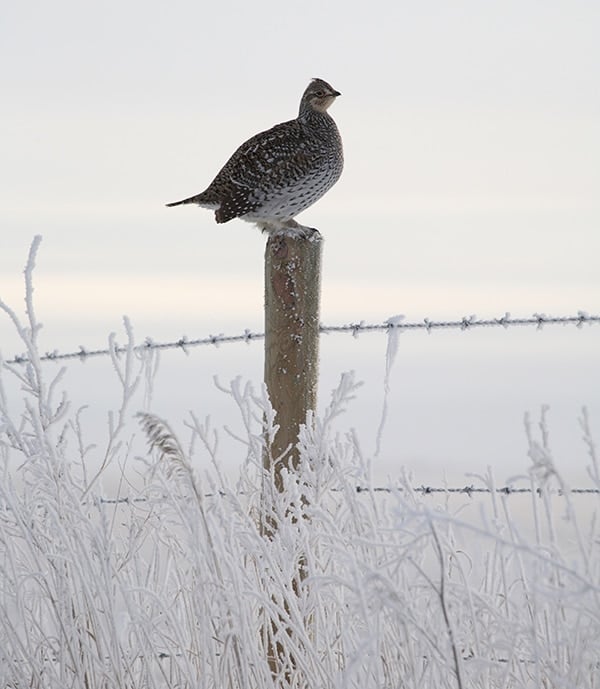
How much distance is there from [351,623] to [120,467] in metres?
1.13

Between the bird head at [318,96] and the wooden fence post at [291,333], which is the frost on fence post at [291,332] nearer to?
the wooden fence post at [291,333]

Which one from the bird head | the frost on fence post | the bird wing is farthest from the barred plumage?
the frost on fence post

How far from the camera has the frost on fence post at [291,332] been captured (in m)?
3.74

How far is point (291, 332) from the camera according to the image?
12.3ft

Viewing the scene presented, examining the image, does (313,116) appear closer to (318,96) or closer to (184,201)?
(318,96)

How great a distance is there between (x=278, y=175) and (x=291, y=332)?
8.13 ft

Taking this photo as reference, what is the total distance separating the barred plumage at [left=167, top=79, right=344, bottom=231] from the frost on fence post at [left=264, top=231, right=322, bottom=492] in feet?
7.20

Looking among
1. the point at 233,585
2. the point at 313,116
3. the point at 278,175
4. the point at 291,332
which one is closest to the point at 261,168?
the point at 278,175

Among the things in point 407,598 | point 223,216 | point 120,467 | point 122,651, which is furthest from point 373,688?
point 223,216

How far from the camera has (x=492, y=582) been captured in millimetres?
3055

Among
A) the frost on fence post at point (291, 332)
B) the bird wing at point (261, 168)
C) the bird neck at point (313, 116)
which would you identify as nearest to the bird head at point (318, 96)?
the bird neck at point (313, 116)

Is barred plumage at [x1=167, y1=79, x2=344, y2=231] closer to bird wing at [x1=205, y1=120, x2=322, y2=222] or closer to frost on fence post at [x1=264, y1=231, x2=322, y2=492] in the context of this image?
bird wing at [x1=205, y1=120, x2=322, y2=222]

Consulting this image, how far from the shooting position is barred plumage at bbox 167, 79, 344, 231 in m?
6.05

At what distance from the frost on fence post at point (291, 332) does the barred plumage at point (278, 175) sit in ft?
7.20
